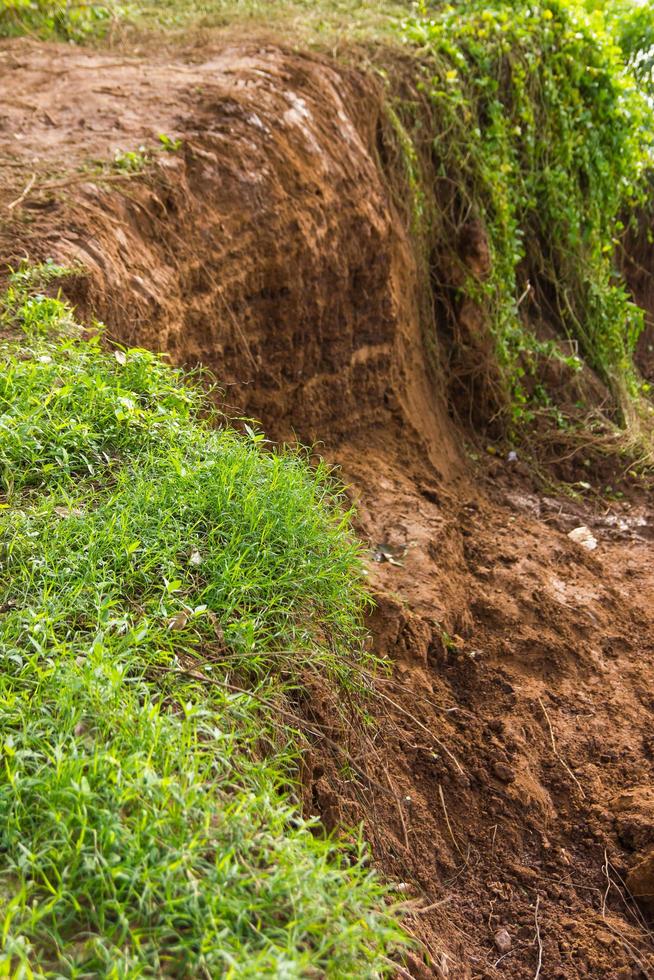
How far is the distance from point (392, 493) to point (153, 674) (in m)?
2.69

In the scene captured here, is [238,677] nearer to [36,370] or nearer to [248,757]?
[248,757]

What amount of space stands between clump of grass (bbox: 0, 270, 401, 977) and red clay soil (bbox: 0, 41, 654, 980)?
10.4 inches

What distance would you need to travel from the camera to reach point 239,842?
6.52ft

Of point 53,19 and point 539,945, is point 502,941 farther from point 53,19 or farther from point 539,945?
point 53,19

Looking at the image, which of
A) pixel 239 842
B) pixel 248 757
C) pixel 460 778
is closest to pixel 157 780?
pixel 239 842

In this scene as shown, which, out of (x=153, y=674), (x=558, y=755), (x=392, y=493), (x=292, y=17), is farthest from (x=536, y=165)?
(x=153, y=674)

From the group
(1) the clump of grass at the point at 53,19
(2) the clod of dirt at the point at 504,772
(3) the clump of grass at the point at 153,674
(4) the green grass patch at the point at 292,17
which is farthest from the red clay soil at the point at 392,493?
(4) the green grass patch at the point at 292,17

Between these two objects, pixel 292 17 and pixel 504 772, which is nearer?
pixel 504 772

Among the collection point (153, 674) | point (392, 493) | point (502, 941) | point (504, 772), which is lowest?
point (502, 941)

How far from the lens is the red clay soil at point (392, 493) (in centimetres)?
310

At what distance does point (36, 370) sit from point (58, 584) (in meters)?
0.97

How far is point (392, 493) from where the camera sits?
499 cm

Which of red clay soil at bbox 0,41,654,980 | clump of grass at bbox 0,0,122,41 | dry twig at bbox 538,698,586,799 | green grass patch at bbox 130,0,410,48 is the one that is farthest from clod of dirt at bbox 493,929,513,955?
clump of grass at bbox 0,0,122,41

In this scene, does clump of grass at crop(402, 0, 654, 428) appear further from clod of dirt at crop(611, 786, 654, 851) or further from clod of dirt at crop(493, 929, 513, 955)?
clod of dirt at crop(493, 929, 513, 955)
